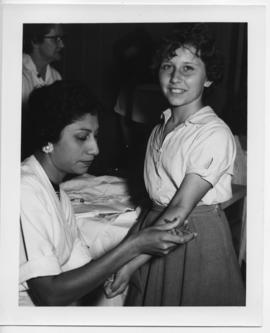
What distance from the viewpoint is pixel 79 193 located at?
117cm

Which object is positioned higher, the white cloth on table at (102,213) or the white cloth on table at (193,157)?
the white cloth on table at (193,157)

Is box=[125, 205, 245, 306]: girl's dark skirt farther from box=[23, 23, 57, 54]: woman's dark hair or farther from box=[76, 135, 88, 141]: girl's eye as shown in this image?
box=[23, 23, 57, 54]: woman's dark hair

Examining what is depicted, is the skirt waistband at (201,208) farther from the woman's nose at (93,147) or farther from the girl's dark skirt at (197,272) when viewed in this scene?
the woman's nose at (93,147)

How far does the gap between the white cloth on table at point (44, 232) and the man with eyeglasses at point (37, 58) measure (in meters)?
0.08

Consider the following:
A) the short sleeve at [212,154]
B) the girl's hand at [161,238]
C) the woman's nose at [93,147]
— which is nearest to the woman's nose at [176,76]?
the short sleeve at [212,154]

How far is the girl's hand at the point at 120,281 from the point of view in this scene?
1.16 m

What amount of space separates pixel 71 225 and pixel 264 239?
487 mm

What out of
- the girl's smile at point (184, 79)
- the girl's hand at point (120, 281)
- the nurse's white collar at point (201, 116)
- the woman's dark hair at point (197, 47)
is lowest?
the girl's hand at point (120, 281)

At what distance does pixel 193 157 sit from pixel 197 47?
0.27 m

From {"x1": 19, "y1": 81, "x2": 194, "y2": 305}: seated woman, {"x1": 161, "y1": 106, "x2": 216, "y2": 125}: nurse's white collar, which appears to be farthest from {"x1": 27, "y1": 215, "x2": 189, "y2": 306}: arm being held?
{"x1": 161, "y1": 106, "x2": 216, "y2": 125}: nurse's white collar

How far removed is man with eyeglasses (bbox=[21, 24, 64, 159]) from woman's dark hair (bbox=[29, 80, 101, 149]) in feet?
0.07

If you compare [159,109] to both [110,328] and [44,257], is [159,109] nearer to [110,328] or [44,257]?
[44,257]

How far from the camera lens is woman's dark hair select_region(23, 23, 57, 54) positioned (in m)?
1.19

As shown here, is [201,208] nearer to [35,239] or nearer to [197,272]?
[197,272]
